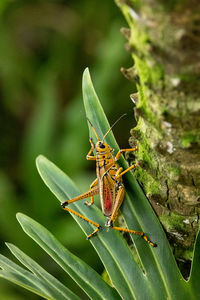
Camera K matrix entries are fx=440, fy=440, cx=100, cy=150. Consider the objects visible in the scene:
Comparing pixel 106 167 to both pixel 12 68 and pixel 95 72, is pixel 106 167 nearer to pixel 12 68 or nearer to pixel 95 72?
pixel 95 72

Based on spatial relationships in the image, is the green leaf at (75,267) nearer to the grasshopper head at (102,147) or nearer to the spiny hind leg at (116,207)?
the spiny hind leg at (116,207)

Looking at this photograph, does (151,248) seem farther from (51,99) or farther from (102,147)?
(51,99)

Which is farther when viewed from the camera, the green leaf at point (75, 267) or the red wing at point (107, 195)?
the red wing at point (107, 195)

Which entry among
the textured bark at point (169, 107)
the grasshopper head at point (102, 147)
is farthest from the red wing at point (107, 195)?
the textured bark at point (169, 107)

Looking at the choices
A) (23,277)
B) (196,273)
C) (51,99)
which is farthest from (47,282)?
(51,99)

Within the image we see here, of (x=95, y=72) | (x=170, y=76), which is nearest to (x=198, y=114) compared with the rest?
(x=170, y=76)

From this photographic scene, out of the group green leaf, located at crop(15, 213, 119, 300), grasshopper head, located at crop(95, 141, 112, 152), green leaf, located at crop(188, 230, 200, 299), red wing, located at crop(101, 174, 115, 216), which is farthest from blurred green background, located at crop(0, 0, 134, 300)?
green leaf, located at crop(188, 230, 200, 299)

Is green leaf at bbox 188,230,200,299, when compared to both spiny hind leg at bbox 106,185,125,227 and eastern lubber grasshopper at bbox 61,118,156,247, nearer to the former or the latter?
eastern lubber grasshopper at bbox 61,118,156,247
